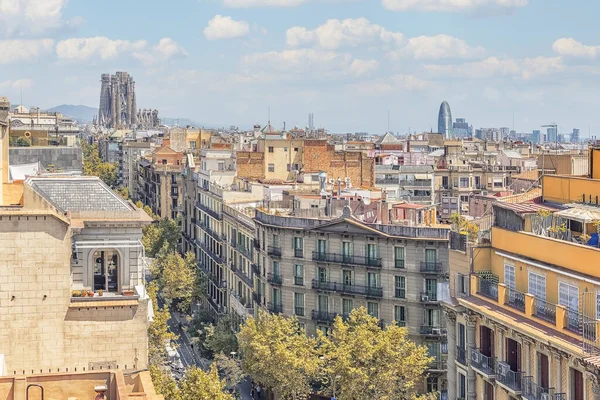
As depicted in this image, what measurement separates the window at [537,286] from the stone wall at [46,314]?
43.7 ft

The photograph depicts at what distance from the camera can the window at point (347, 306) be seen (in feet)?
216

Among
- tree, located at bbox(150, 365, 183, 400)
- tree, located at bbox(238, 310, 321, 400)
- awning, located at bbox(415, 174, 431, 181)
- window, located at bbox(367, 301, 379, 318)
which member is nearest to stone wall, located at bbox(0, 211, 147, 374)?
tree, located at bbox(150, 365, 183, 400)

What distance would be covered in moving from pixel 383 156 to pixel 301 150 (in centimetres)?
2915

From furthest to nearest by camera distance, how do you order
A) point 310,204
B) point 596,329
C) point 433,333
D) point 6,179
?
point 310,204 → point 433,333 → point 6,179 → point 596,329

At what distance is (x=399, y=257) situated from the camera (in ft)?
210

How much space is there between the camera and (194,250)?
360 feet

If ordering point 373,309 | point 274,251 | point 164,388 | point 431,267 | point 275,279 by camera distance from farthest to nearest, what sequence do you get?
1. point 274,251
2. point 275,279
3. point 373,309
4. point 431,267
5. point 164,388

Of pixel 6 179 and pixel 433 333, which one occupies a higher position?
pixel 6 179

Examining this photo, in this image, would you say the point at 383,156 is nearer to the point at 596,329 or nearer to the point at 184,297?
the point at 184,297

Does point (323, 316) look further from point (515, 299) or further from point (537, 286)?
point (537, 286)

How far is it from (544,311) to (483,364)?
446 centimetres

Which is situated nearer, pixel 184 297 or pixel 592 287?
pixel 592 287

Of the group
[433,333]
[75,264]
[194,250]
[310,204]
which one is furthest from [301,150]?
[75,264]

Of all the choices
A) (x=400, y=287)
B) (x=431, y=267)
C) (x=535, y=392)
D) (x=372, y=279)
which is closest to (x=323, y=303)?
(x=372, y=279)
